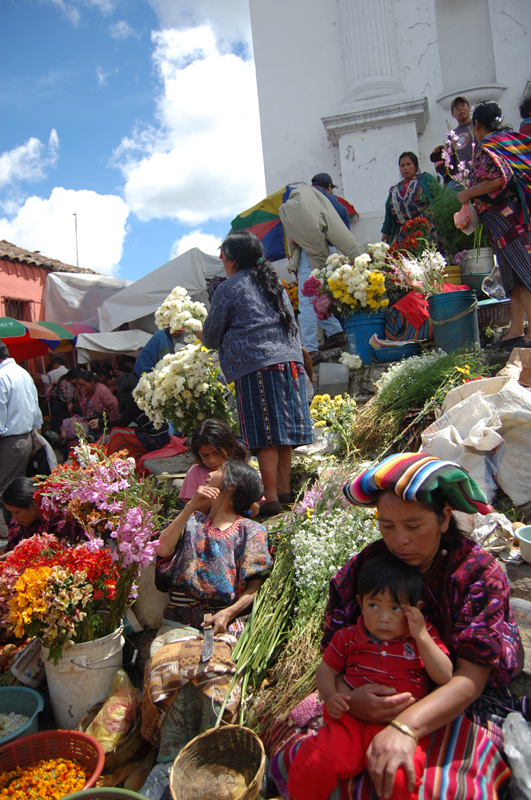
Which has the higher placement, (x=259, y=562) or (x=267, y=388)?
(x=267, y=388)

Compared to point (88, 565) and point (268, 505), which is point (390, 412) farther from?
point (88, 565)

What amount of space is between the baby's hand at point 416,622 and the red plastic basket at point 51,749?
4.79 ft

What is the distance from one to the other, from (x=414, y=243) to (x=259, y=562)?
177 inches

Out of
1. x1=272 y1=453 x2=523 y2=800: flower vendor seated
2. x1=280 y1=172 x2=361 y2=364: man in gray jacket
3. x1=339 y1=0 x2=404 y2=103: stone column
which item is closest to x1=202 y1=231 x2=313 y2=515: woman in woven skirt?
x1=272 y1=453 x2=523 y2=800: flower vendor seated

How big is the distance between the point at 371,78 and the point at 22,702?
883 cm

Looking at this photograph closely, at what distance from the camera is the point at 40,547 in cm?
253

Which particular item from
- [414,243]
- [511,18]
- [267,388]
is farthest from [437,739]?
[511,18]

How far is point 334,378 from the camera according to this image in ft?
17.7

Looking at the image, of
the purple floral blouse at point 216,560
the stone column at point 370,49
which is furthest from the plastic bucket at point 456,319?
the stone column at point 370,49

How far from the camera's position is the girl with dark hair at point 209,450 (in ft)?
10.7

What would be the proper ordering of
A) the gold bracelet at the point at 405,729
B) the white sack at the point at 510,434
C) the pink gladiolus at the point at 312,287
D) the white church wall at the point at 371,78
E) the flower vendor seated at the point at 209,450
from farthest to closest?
Answer: 1. the white church wall at the point at 371,78
2. the pink gladiolus at the point at 312,287
3. the flower vendor seated at the point at 209,450
4. the white sack at the point at 510,434
5. the gold bracelet at the point at 405,729

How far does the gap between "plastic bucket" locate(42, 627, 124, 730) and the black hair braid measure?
83.3 inches

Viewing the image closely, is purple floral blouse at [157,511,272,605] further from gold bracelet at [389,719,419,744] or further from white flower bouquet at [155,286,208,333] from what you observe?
white flower bouquet at [155,286,208,333]

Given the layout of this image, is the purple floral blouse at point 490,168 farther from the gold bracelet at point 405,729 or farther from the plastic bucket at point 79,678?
the plastic bucket at point 79,678
